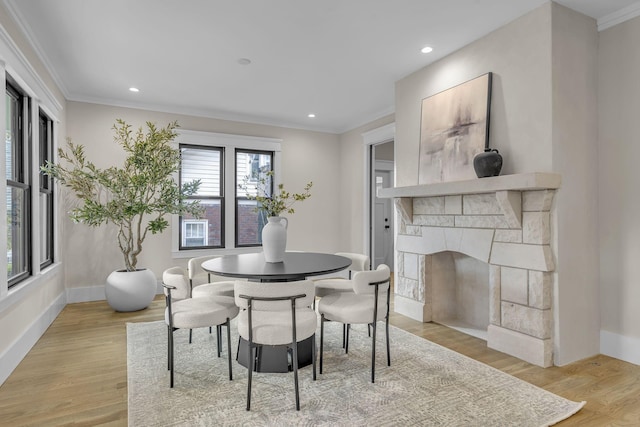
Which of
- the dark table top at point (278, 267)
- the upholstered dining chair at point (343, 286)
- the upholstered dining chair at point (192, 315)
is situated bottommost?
the upholstered dining chair at point (192, 315)

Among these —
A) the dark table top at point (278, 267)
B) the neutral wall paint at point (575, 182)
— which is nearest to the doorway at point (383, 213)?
the dark table top at point (278, 267)

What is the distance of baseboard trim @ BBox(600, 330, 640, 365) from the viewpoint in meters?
2.73

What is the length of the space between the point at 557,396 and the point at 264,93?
4.20m

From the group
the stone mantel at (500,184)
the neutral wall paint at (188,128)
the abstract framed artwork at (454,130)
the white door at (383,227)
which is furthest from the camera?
the white door at (383,227)

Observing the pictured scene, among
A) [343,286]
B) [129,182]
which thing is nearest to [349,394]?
[343,286]

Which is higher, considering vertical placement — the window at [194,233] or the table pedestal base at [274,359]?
the window at [194,233]

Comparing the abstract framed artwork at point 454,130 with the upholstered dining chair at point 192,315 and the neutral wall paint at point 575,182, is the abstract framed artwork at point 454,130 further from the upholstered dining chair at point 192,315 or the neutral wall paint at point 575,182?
the upholstered dining chair at point 192,315

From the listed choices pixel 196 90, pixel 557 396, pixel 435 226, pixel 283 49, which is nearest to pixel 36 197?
pixel 196 90

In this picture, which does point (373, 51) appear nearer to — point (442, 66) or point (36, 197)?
point (442, 66)

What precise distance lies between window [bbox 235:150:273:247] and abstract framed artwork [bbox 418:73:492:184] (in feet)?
9.75

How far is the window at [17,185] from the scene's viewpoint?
119 inches

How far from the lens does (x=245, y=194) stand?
5.85m

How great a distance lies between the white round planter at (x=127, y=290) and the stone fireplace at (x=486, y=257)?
2.98 meters

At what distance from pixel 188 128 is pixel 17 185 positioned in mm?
2610
